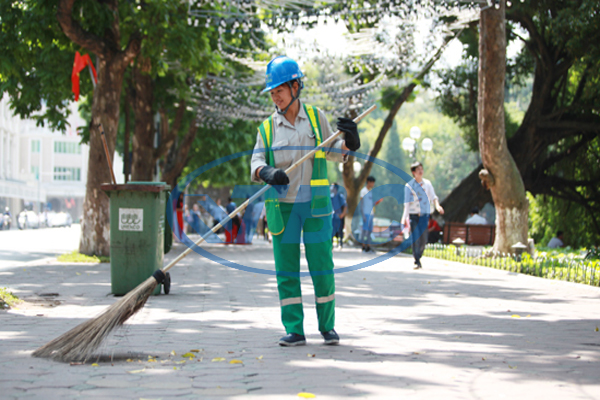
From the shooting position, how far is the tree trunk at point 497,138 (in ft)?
42.9

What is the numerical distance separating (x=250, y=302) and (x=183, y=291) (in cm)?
147

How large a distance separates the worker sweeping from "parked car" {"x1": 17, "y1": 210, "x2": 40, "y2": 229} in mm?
48586

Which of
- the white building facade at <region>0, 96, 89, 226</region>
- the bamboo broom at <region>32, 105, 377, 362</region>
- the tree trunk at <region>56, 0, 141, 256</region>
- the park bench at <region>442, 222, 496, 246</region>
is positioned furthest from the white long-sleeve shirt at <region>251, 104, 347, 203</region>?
the white building facade at <region>0, 96, 89, 226</region>

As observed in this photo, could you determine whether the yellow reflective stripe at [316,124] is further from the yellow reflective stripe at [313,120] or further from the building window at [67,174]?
the building window at [67,174]

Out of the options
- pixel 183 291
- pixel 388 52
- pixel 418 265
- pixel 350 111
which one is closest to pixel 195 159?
pixel 350 111

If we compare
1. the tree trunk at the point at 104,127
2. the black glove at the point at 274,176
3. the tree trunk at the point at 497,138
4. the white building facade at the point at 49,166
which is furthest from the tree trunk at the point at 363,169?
the white building facade at the point at 49,166

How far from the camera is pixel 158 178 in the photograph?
28.9 metres

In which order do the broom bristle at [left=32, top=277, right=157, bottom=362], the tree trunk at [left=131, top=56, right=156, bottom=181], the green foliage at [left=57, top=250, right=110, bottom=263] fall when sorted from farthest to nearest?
the tree trunk at [left=131, top=56, right=156, bottom=181] < the green foliage at [left=57, top=250, right=110, bottom=263] < the broom bristle at [left=32, top=277, right=157, bottom=362]

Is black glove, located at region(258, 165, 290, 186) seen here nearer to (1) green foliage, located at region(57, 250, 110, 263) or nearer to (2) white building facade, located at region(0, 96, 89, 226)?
(1) green foliage, located at region(57, 250, 110, 263)

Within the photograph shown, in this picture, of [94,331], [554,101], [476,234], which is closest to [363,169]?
[554,101]

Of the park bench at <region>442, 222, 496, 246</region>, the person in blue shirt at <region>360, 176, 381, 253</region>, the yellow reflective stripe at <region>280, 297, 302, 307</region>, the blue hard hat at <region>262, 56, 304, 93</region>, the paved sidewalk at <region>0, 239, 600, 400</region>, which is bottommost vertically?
the paved sidewalk at <region>0, 239, 600, 400</region>

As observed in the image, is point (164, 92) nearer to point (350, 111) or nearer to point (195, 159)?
point (350, 111)

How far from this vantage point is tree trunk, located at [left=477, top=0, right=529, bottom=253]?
13.1 m

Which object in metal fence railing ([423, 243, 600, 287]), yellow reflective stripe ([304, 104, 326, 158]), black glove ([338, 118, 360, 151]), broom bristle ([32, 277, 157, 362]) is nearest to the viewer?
broom bristle ([32, 277, 157, 362])
